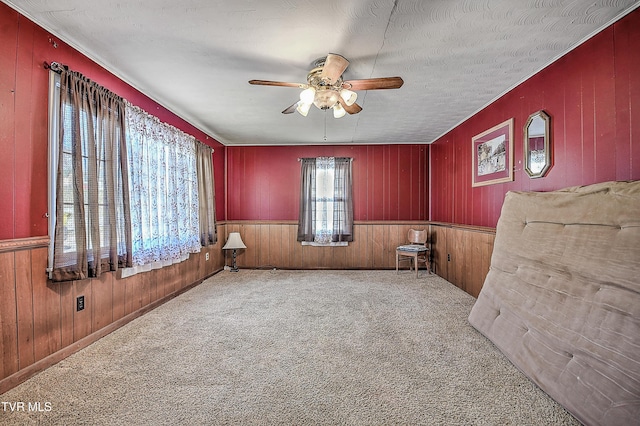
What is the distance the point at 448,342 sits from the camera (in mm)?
2355

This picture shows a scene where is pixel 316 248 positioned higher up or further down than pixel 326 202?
further down

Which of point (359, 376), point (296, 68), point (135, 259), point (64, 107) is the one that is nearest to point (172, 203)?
point (135, 259)

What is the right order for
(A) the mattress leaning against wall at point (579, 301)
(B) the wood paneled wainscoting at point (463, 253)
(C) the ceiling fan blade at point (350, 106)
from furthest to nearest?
(B) the wood paneled wainscoting at point (463, 253), (C) the ceiling fan blade at point (350, 106), (A) the mattress leaning against wall at point (579, 301)

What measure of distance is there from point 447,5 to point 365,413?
7.94 ft

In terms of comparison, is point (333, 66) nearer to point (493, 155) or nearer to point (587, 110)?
point (587, 110)

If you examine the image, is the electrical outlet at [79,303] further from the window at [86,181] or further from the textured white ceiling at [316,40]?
the textured white ceiling at [316,40]

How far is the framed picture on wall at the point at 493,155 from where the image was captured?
3061 mm

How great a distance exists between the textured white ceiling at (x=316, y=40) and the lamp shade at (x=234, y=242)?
256 cm

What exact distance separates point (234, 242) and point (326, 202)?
1.85 meters

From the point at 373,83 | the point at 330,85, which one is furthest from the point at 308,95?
the point at 373,83

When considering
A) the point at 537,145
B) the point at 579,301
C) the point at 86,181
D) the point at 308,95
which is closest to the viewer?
the point at 579,301

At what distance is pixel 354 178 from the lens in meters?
5.55

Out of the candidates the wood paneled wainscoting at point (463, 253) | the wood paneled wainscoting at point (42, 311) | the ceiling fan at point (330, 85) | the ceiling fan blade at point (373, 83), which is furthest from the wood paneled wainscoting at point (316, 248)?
the ceiling fan blade at point (373, 83)

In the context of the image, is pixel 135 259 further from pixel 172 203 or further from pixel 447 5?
pixel 447 5
